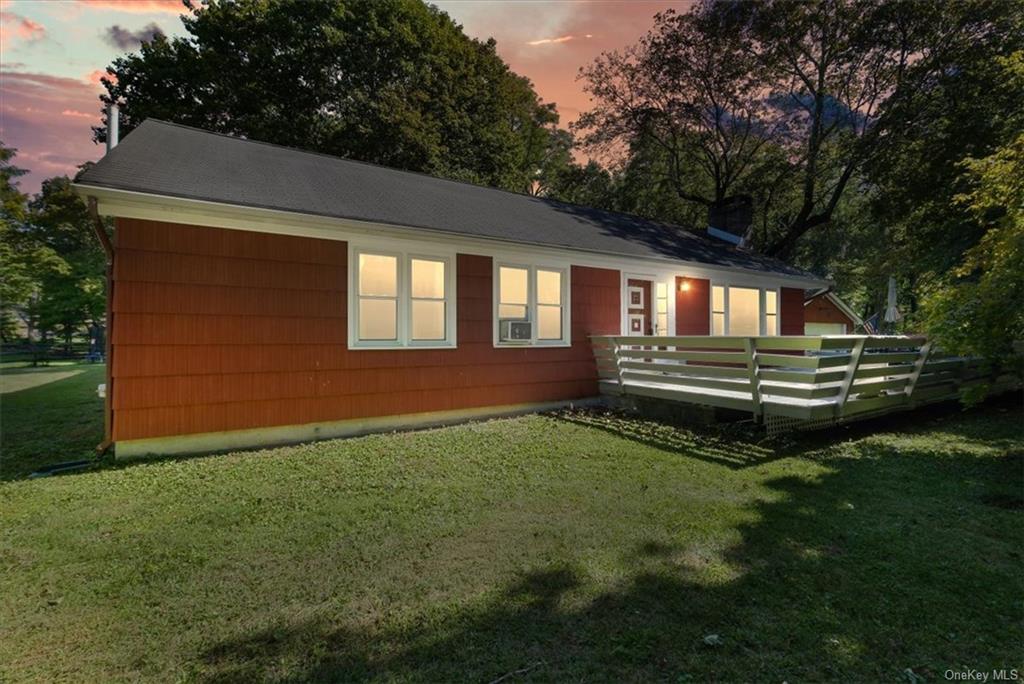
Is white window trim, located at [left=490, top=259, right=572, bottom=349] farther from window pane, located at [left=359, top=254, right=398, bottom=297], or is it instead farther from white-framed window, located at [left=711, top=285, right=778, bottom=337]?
white-framed window, located at [left=711, top=285, right=778, bottom=337]

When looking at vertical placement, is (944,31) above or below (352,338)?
above

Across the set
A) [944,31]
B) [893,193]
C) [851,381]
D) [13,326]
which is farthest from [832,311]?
[13,326]

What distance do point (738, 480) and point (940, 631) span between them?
2269 millimetres

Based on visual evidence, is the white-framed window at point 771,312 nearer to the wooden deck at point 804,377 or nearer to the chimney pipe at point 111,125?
the wooden deck at point 804,377

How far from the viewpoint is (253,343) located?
5633 mm

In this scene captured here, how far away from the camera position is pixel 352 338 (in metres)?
6.27

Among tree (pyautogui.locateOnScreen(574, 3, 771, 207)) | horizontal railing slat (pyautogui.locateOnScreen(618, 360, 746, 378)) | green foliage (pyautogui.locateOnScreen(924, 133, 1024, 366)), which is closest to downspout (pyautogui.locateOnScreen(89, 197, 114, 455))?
horizontal railing slat (pyautogui.locateOnScreen(618, 360, 746, 378))

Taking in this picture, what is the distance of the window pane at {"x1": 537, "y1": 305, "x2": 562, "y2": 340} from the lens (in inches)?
315

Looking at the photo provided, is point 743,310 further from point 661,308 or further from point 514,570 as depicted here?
point 514,570

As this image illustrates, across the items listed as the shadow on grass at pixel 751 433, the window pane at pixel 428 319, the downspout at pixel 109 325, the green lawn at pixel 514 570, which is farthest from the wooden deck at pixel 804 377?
the downspout at pixel 109 325

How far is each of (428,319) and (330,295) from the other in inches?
57.3

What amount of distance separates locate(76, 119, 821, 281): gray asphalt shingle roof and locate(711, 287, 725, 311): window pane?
61 cm

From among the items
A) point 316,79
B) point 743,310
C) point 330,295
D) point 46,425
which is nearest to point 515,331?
point 330,295

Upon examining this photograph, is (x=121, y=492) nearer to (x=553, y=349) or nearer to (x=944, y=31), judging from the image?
(x=553, y=349)
